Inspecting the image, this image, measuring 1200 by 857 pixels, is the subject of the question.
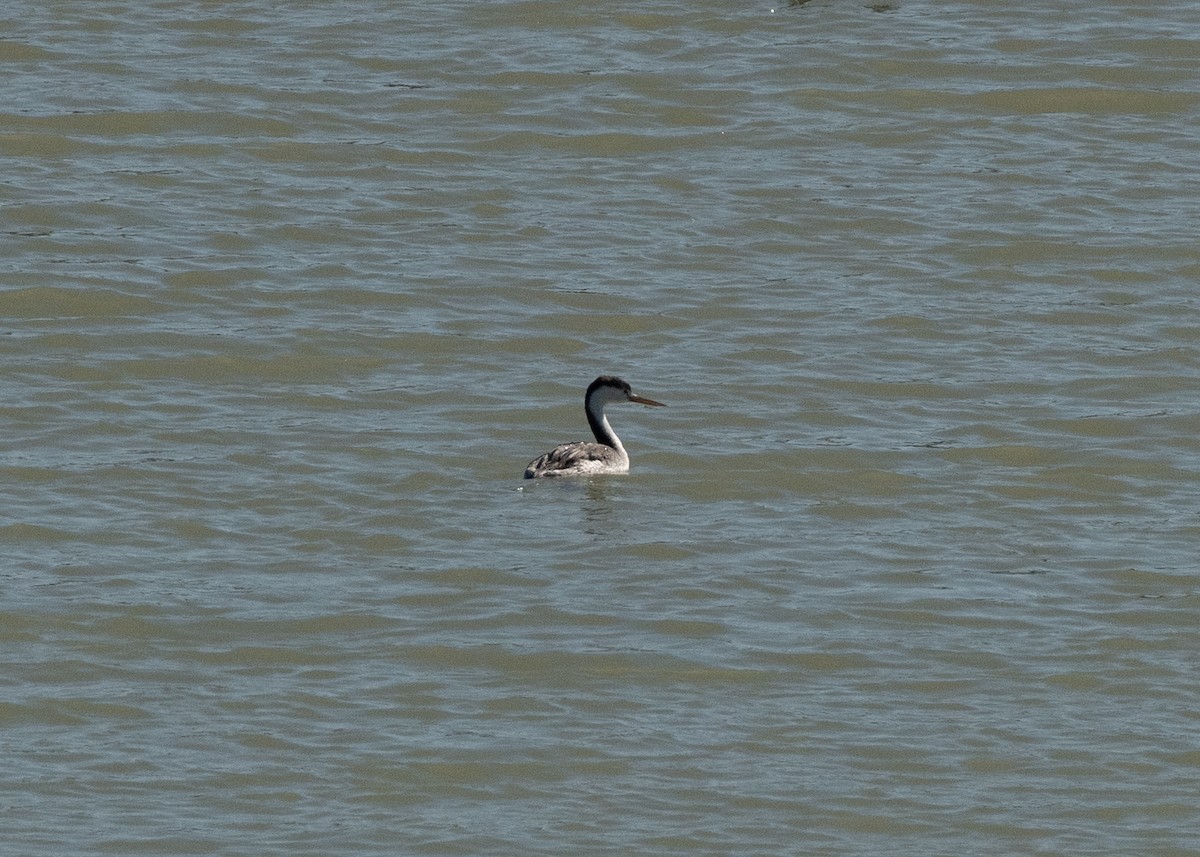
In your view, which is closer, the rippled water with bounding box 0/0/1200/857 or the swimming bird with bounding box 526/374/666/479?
the rippled water with bounding box 0/0/1200/857

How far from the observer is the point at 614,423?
18031mm

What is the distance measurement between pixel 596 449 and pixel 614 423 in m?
1.44

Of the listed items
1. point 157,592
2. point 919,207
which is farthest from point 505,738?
point 919,207

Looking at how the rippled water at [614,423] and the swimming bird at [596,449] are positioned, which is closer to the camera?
the rippled water at [614,423]

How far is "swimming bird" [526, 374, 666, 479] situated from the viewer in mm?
16422

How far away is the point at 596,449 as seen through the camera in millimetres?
16609

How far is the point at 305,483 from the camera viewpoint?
52.2ft

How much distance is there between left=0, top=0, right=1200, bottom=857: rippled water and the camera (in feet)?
38.5

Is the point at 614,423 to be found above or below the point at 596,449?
below

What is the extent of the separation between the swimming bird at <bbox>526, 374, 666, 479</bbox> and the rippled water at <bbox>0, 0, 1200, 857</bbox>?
0.23 metres

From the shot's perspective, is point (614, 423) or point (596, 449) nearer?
point (596, 449)

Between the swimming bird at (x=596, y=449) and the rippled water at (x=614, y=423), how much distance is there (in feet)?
0.75

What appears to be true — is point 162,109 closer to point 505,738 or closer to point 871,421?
point 871,421

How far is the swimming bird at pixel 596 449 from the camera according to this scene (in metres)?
16.4
